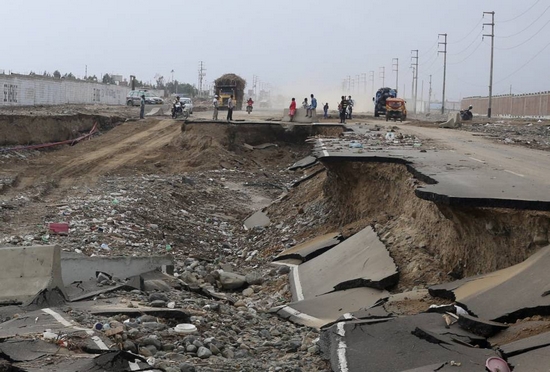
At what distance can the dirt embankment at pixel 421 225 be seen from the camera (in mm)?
8117

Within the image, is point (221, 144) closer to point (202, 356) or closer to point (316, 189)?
point (316, 189)

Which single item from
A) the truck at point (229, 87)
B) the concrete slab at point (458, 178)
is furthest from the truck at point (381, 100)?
the concrete slab at point (458, 178)

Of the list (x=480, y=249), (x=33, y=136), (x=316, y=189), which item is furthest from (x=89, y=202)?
(x=33, y=136)

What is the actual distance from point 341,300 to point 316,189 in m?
9.25

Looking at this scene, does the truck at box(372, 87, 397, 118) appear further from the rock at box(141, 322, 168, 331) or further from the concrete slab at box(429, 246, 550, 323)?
the rock at box(141, 322, 168, 331)

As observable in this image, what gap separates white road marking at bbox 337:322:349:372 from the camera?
602cm

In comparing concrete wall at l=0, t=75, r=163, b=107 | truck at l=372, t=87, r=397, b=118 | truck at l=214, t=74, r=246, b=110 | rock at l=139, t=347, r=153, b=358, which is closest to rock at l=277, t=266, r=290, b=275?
rock at l=139, t=347, r=153, b=358

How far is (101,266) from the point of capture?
1091cm

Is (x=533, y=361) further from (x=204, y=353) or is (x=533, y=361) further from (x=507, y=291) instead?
(x=204, y=353)

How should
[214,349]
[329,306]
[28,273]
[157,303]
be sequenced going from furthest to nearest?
[28,273] → [329,306] → [157,303] → [214,349]

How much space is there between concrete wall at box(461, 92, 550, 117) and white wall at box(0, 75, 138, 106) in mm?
38258

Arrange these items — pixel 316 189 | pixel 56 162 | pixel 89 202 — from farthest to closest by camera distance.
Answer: pixel 56 162
pixel 316 189
pixel 89 202

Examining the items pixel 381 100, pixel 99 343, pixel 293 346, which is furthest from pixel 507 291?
pixel 381 100

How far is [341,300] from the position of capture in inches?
355
